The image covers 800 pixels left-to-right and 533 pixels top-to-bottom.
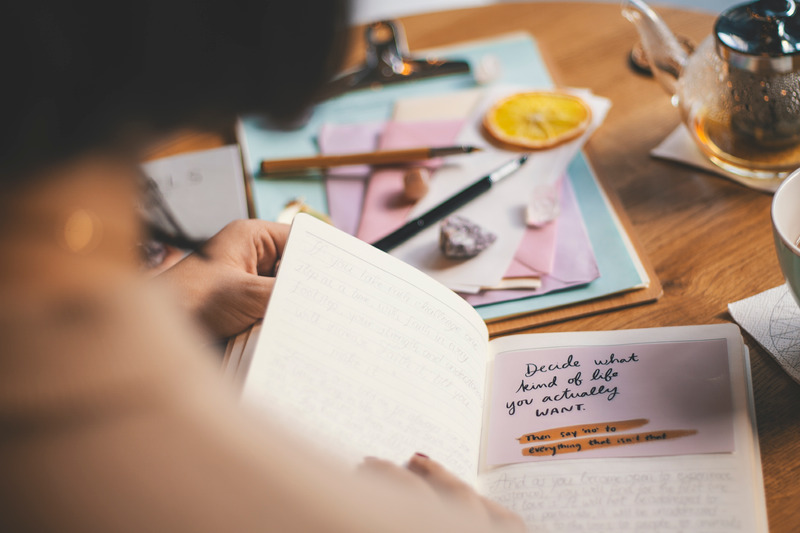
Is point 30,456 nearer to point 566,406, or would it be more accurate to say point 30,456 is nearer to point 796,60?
point 566,406

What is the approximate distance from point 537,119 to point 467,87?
0.51 ft

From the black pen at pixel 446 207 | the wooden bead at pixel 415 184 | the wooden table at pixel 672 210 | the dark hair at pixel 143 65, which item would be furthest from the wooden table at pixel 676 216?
the dark hair at pixel 143 65

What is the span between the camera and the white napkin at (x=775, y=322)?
20.5 inches

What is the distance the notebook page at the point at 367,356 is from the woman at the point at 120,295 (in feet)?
0.28

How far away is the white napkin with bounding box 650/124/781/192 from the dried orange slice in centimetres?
10

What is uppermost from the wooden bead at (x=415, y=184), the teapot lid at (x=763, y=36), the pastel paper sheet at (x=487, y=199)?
the teapot lid at (x=763, y=36)

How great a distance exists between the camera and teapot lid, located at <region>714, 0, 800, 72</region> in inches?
23.5

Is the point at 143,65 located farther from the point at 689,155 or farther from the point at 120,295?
the point at 689,155

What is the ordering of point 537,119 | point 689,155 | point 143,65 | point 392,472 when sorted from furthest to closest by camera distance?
point 537,119 → point 689,155 → point 392,472 → point 143,65

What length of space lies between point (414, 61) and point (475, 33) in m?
0.15

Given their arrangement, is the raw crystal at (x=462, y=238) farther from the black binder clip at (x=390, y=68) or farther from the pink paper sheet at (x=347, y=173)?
the black binder clip at (x=390, y=68)

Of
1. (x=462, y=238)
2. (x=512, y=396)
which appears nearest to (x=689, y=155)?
(x=462, y=238)

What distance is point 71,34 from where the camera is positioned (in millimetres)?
243

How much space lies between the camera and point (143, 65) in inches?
10.0
